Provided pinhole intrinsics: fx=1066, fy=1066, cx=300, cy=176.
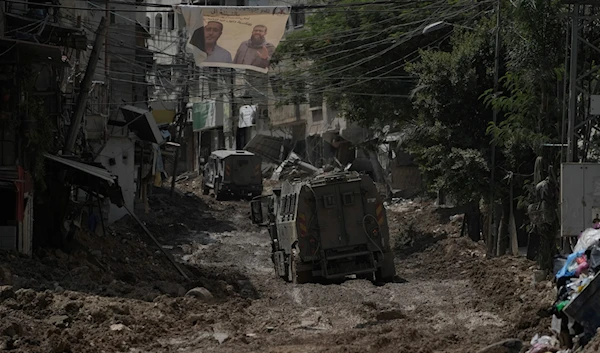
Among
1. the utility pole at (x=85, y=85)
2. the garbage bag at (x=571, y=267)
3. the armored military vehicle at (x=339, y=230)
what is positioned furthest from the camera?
the utility pole at (x=85, y=85)

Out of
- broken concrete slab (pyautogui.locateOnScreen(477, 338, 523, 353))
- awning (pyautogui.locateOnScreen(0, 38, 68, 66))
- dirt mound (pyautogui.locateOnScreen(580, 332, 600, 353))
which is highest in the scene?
awning (pyautogui.locateOnScreen(0, 38, 68, 66))

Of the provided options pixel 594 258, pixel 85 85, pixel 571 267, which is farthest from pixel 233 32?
pixel 594 258

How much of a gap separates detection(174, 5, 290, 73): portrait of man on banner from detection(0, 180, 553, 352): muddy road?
469 centimetres

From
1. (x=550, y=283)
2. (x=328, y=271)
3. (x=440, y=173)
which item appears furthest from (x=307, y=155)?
(x=550, y=283)

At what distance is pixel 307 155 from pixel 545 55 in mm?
36813

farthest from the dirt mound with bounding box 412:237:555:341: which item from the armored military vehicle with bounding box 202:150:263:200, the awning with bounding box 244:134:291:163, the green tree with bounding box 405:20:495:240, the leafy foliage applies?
the awning with bounding box 244:134:291:163

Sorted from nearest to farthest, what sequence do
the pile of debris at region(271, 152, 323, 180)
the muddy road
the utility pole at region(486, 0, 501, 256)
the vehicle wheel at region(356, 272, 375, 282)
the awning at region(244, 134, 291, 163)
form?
the muddy road
the vehicle wheel at region(356, 272, 375, 282)
the utility pole at region(486, 0, 501, 256)
the pile of debris at region(271, 152, 323, 180)
the awning at region(244, 134, 291, 163)

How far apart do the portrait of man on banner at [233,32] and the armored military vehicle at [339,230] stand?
302 centimetres

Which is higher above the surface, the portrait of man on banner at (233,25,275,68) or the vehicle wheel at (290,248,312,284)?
the portrait of man on banner at (233,25,275,68)

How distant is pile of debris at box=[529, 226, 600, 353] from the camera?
1056cm

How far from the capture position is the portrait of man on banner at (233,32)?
Result: 22.0m

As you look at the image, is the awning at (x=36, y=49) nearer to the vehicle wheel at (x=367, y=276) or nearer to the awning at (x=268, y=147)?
the vehicle wheel at (x=367, y=276)

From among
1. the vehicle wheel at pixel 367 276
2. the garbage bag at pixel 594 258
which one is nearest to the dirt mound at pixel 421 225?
the vehicle wheel at pixel 367 276

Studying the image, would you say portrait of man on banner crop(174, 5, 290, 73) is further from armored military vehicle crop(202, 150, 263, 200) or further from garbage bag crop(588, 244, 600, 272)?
armored military vehicle crop(202, 150, 263, 200)
